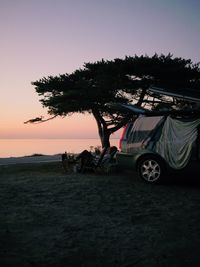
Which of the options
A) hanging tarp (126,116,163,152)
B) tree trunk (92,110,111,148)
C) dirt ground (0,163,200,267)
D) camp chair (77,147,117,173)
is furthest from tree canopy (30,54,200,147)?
dirt ground (0,163,200,267)

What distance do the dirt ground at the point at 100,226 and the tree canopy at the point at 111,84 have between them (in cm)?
1066

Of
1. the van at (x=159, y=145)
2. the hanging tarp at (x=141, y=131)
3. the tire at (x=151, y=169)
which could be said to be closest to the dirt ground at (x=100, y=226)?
the tire at (x=151, y=169)

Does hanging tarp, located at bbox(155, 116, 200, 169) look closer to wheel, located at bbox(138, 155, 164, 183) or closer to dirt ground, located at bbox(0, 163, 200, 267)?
wheel, located at bbox(138, 155, 164, 183)

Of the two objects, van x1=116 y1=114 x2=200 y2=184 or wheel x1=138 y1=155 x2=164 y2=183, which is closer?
van x1=116 y1=114 x2=200 y2=184

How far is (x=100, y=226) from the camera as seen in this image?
180 inches

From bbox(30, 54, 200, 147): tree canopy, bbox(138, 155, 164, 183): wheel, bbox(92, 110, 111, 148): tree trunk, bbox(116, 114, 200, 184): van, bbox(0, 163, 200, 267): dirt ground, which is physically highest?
bbox(30, 54, 200, 147): tree canopy

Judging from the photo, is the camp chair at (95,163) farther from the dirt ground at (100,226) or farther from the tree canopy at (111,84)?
the tree canopy at (111,84)

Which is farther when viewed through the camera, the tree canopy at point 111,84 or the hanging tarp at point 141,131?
the tree canopy at point 111,84

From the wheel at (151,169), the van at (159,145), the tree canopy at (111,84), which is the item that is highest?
the tree canopy at (111,84)

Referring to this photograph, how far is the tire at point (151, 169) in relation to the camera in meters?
8.33

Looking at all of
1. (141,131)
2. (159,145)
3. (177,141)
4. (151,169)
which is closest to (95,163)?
(141,131)

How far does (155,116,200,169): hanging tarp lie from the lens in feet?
26.3

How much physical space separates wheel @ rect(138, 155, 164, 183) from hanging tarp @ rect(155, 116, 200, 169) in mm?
254

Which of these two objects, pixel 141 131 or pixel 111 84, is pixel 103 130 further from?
pixel 141 131
